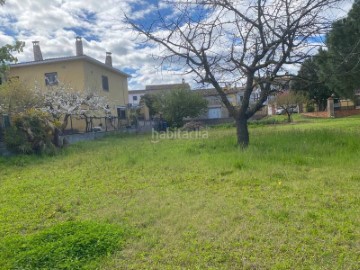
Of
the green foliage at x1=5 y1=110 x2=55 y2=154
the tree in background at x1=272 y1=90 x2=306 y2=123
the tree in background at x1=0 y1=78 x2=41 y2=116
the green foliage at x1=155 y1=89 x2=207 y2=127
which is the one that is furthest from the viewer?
the tree in background at x1=272 y1=90 x2=306 y2=123

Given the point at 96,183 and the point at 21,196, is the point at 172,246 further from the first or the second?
the point at 21,196

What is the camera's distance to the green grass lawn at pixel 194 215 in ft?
8.70

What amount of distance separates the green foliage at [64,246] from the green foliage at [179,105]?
22.0 meters

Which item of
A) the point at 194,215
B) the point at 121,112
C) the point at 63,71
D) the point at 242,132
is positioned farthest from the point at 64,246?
the point at 121,112

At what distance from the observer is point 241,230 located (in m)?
3.14

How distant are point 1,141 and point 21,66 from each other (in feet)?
40.5

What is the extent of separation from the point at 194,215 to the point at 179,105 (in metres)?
21.7

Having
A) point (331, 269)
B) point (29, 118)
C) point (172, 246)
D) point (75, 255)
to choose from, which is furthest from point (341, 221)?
point (29, 118)

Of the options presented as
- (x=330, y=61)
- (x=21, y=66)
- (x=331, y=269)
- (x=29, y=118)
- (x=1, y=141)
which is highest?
(x=21, y=66)

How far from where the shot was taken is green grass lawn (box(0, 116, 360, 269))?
2.65m

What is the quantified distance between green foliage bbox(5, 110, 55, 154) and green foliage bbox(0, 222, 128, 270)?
330 inches

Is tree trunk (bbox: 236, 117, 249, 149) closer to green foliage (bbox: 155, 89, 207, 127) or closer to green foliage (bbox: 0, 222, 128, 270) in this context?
green foliage (bbox: 0, 222, 128, 270)
